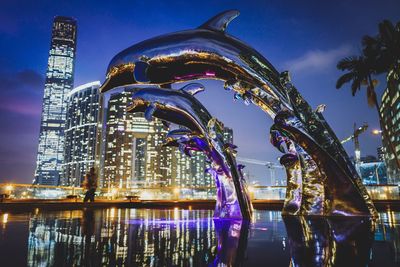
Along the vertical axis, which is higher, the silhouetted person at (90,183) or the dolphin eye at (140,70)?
the dolphin eye at (140,70)

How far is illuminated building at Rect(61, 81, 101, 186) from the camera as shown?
150500 mm

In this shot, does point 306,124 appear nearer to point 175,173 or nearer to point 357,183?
point 357,183

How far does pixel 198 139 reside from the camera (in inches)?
356

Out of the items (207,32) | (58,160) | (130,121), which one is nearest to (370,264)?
(207,32)

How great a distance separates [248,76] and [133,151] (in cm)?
13476

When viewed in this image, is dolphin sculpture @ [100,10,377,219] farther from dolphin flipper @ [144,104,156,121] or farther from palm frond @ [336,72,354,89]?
palm frond @ [336,72,354,89]

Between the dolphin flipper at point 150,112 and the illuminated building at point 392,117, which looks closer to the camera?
the dolphin flipper at point 150,112

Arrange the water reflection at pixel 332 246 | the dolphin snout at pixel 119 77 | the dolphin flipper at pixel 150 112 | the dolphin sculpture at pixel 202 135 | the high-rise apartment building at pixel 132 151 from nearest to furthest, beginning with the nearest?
1. the water reflection at pixel 332 246
2. the dolphin snout at pixel 119 77
3. the dolphin sculpture at pixel 202 135
4. the dolphin flipper at pixel 150 112
5. the high-rise apartment building at pixel 132 151

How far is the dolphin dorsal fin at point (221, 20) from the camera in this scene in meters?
6.23

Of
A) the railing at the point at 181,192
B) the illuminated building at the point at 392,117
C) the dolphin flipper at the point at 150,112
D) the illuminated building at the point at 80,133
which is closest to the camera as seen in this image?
the dolphin flipper at the point at 150,112

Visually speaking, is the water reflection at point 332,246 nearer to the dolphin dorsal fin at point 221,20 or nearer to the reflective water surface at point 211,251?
the reflective water surface at point 211,251

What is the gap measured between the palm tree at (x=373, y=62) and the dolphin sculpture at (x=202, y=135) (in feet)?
43.6

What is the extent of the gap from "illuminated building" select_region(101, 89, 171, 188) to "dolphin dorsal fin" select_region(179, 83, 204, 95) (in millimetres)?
127136

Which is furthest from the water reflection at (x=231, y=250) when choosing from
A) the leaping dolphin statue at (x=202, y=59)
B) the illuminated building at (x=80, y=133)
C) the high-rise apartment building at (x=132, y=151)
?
the illuminated building at (x=80, y=133)
